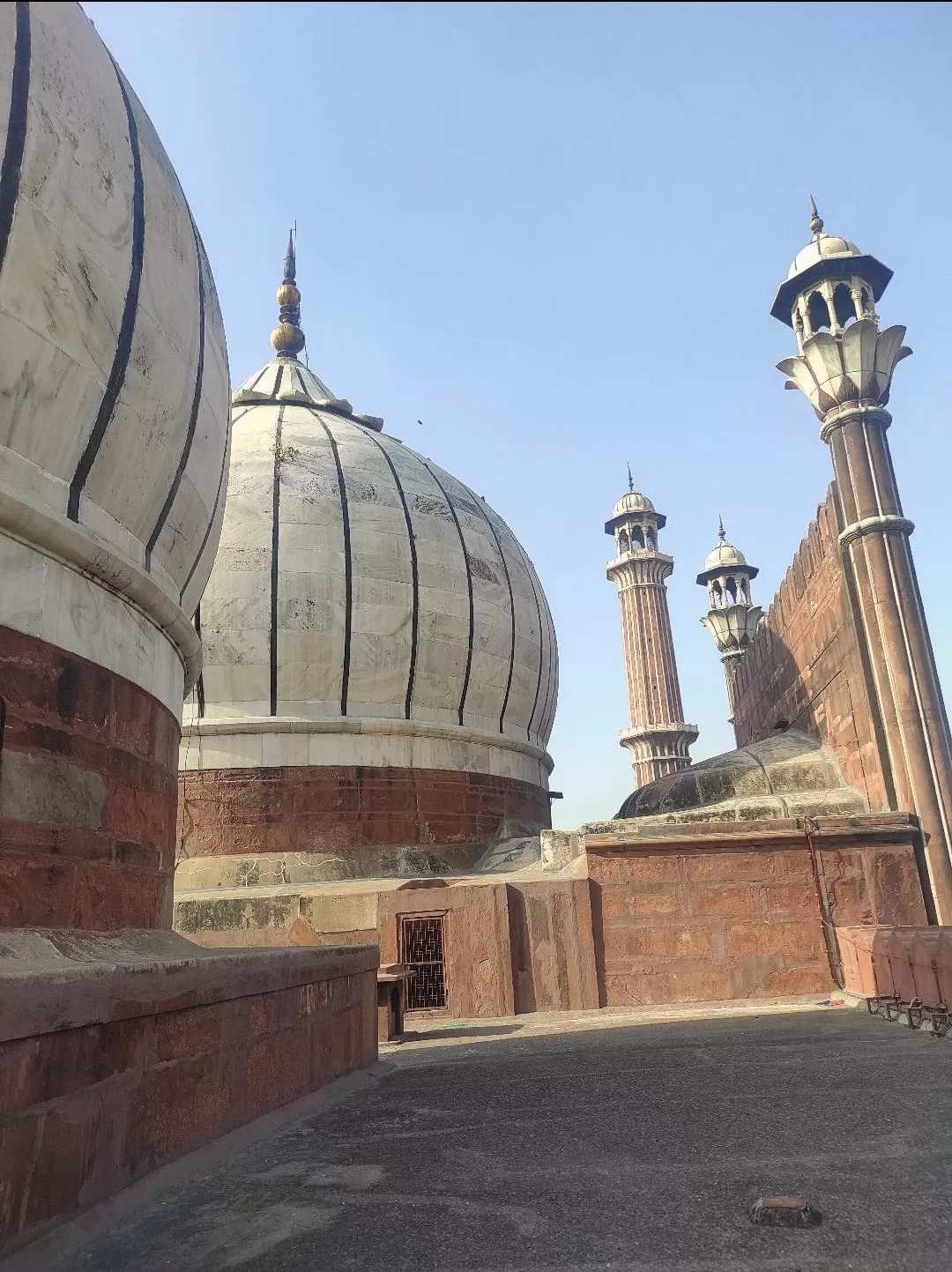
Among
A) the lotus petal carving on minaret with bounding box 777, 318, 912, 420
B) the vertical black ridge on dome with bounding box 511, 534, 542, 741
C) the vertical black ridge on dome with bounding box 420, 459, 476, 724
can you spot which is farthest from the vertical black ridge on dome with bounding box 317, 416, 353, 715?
the lotus petal carving on minaret with bounding box 777, 318, 912, 420

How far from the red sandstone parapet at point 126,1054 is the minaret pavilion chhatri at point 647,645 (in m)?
24.9

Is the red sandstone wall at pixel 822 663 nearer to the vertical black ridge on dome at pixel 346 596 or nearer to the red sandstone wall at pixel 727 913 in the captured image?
the red sandstone wall at pixel 727 913

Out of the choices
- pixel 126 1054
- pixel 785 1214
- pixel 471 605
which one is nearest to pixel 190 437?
pixel 126 1054

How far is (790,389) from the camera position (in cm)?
1381

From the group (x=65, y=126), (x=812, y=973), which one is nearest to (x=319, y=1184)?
(x=65, y=126)

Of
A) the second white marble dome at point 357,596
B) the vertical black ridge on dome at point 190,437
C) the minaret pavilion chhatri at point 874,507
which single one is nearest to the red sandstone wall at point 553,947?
the second white marble dome at point 357,596

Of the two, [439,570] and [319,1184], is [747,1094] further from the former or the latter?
[439,570]

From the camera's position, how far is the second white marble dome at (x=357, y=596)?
10.9m

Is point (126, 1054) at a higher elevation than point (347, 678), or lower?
lower

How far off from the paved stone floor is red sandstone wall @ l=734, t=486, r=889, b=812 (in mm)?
6343

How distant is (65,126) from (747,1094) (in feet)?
18.3

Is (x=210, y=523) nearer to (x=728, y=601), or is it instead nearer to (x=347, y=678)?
(x=347, y=678)

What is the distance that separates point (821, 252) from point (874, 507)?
467cm

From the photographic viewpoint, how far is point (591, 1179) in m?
3.00
